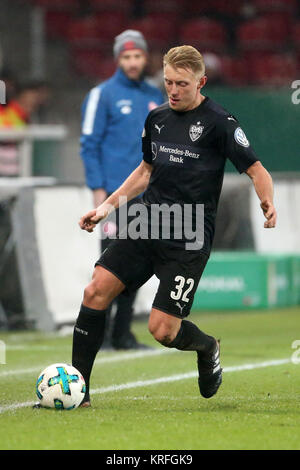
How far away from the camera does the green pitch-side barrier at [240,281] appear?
40.1 ft

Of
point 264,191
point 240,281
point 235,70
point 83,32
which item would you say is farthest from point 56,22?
point 264,191

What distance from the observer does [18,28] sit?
18453mm

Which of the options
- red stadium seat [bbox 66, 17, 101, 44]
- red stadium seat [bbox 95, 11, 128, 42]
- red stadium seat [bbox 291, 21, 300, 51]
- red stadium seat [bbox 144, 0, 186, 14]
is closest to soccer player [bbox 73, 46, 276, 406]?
red stadium seat [bbox 291, 21, 300, 51]

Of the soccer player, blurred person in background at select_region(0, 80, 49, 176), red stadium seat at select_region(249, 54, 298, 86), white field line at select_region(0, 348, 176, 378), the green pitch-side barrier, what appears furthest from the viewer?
red stadium seat at select_region(249, 54, 298, 86)

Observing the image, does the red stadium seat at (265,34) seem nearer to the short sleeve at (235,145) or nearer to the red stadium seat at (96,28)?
the red stadium seat at (96,28)

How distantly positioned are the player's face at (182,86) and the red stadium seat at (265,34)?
515 inches

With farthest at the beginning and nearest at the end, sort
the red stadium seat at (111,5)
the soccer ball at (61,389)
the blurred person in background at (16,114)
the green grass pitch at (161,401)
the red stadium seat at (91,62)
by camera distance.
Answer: the red stadium seat at (111,5)
the red stadium seat at (91,62)
the blurred person in background at (16,114)
the soccer ball at (61,389)
the green grass pitch at (161,401)

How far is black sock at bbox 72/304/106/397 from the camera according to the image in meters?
6.30

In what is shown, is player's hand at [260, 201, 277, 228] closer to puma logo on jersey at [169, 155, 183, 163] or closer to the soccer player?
the soccer player

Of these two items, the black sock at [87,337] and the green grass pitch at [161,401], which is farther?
the black sock at [87,337]

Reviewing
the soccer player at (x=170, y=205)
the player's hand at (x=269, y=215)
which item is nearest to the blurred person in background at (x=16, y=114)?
the soccer player at (x=170, y=205)

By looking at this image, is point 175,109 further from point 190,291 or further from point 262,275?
point 262,275

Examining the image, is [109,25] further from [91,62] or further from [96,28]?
[91,62]

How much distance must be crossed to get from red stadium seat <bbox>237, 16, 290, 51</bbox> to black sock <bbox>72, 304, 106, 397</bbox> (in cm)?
1338
